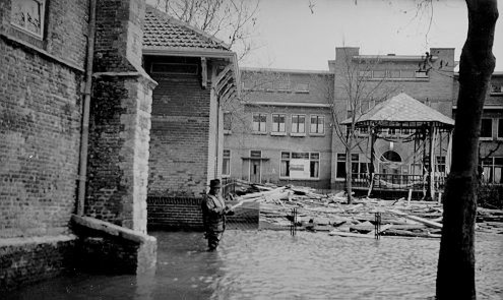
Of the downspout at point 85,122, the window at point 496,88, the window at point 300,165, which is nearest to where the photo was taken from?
the downspout at point 85,122

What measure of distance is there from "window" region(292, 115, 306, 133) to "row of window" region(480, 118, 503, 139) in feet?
47.0

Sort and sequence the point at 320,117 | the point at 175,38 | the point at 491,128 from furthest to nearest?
the point at 320,117 → the point at 491,128 → the point at 175,38

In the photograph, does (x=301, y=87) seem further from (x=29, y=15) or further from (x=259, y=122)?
(x=29, y=15)

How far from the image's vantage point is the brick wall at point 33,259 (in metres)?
8.48

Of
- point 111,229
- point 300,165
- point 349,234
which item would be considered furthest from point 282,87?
point 111,229

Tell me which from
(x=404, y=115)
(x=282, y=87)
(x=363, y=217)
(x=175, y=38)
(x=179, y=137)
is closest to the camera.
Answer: (x=175, y=38)

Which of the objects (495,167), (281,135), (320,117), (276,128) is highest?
(320,117)

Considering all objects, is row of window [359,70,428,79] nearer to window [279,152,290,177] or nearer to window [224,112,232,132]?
window [279,152,290,177]

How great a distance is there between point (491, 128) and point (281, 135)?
16.9 m

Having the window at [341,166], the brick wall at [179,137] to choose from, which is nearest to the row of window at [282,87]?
the window at [341,166]

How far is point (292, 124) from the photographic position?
46.9 m

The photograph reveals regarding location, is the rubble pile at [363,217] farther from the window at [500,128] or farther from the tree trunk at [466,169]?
the window at [500,128]

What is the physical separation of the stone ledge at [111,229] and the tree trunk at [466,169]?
528 centimetres

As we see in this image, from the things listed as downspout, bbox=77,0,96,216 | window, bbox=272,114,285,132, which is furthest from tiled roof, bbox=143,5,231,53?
window, bbox=272,114,285,132
